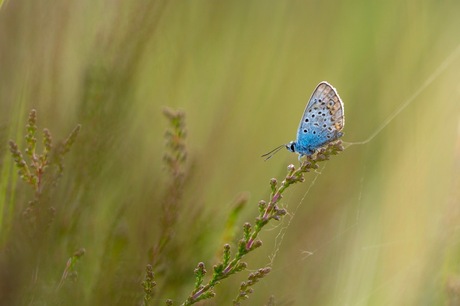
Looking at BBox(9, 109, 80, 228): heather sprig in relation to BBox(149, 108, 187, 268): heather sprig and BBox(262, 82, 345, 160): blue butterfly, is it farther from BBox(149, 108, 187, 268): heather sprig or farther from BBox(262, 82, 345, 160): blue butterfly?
BBox(262, 82, 345, 160): blue butterfly

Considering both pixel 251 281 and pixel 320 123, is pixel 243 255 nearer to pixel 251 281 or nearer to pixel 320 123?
pixel 251 281

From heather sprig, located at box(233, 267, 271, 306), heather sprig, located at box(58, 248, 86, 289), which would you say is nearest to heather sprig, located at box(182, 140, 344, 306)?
heather sprig, located at box(233, 267, 271, 306)

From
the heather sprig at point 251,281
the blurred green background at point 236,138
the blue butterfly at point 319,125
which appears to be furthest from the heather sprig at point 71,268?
the blue butterfly at point 319,125

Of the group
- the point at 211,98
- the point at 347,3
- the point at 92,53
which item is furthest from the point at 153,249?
the point at 347,3

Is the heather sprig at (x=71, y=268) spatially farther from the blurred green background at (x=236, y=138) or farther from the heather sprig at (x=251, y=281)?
the heather sprig at (x=251, y=281)

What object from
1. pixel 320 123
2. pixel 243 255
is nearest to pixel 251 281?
pixel 243 255

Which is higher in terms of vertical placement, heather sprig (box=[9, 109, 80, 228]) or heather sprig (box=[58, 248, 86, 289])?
heather sprig (box=[9, 109, 80, 228])

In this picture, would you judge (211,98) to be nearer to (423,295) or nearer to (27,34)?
(27,34)
